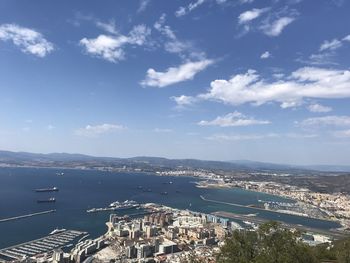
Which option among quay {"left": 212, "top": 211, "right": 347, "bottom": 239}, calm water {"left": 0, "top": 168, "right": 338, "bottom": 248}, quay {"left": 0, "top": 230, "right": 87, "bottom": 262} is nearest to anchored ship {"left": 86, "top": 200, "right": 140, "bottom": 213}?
calm water {"left": 0, "top": 168, "right": 338, "bottom": 248}

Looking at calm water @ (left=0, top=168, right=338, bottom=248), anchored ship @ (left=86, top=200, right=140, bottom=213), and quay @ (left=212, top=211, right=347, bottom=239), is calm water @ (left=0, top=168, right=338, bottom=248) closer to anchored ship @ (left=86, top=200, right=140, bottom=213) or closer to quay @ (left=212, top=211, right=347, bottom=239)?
anchored ship @ (left=86, top=200, right=140, bottom=213)

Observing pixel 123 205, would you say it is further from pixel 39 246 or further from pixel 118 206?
pixel 39 246

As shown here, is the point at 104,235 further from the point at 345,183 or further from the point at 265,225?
the point at 345,183

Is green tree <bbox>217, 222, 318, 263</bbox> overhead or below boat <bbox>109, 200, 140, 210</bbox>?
overhead

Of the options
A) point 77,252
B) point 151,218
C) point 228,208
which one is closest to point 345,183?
point 228,208

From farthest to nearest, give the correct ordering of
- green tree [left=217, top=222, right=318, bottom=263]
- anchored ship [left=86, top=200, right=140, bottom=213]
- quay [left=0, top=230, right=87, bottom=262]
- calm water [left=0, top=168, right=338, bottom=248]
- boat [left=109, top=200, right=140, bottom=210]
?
boat [left=109, top=200, right=140, bottom=210]
anchored ship [left=86, top=200, right=140, bottom=213]
calm water [left=0, top=168, right=338, bottom=248]
quay [left=0, top=230, right=87, bottom=262]
green tree [left=217, top=222, right=318, bottom=263]

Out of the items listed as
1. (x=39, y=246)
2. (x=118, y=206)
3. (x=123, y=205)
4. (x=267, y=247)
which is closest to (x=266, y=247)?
(x=267, y=247)

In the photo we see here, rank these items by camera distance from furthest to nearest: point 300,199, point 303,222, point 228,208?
1. point 300,199
2. point 228,208
3. point 303,222

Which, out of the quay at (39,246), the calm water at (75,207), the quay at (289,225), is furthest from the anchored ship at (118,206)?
the quay at (39,246)
